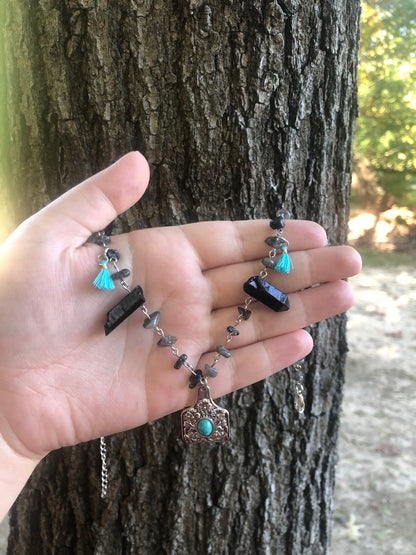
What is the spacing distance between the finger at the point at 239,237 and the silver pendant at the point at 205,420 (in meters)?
0.37

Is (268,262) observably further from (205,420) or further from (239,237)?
(205,420)

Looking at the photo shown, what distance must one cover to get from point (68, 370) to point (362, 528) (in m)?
1.96

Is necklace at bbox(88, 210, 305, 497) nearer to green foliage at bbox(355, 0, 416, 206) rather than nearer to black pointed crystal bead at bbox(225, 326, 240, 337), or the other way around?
black pointed crystal bead at bbox(225, 326, 240, 337)

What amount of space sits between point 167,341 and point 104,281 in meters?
0.23

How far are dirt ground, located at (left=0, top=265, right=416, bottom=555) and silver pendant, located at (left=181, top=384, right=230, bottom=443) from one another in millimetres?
1471

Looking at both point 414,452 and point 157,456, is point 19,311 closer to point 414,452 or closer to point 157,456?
point 157,456

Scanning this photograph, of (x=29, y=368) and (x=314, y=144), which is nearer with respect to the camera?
(x=29, y=368)

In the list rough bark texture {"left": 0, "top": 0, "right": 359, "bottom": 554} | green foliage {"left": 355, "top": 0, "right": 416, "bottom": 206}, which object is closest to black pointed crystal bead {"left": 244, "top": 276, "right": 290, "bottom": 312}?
rough bark texture {"left": 0, "top": 0, "right": 359, "bottom": 554}

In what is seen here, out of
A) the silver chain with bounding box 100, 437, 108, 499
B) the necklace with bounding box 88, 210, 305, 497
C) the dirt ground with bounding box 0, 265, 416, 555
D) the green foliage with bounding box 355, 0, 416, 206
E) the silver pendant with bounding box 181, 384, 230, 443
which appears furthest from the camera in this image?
the green foliage with bounding box 355, 0, 416, 206

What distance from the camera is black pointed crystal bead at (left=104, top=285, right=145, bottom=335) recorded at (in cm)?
119

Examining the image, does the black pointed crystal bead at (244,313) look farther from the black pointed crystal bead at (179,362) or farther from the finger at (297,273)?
the black pointed crystal bead at (179,362)

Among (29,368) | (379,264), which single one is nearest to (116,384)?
(29,368)

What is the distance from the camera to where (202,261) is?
1.31 metres

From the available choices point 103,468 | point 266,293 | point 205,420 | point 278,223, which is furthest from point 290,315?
point 103,468
